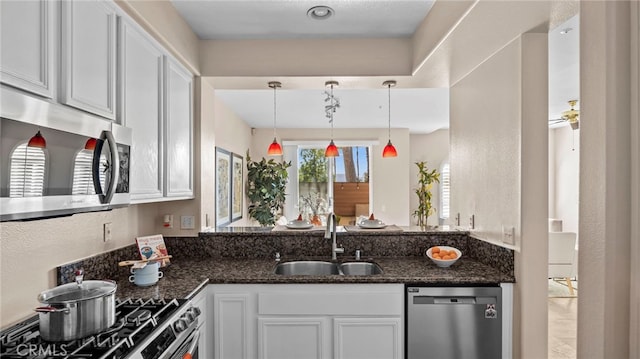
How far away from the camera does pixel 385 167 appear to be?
713 cm

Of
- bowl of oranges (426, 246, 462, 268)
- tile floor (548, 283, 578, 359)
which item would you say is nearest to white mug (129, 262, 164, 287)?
bowl of oranges (426, 246, 462, 268)

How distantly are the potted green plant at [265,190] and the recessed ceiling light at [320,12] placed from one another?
12.6 ft

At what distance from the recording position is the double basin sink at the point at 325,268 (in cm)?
262

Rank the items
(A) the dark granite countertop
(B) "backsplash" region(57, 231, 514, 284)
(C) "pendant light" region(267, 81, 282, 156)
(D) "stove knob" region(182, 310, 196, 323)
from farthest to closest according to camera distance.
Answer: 1. (C) "pendant light" region(267, 81, 282, 156)
2. (B) "backsplash" region(57, 231, 514, 284)
3. (A) the dark granite countertop
4. (D) "stove knob" region(182, 310, 196, 323)

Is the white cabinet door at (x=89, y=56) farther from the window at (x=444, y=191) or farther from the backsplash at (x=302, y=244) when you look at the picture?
the window at (x=444, y=191)

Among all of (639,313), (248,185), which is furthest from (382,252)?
(248,185)

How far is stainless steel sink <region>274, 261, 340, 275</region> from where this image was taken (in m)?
2.65

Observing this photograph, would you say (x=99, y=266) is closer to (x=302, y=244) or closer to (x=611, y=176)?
(x=302, y=244)

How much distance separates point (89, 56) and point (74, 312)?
3.22ft

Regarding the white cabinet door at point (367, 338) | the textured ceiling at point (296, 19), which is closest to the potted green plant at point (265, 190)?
the textured ceiling at point (296, 19)

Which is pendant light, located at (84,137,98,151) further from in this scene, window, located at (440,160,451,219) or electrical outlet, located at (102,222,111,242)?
window, located at (440,160,451,219)

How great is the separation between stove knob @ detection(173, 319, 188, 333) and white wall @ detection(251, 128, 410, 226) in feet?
17.9

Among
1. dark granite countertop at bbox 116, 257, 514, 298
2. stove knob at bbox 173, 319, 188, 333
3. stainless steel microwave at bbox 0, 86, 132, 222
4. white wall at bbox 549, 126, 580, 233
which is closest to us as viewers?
stainless steel microwave at bbox 0, 86, 132, 222

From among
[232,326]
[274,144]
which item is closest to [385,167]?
[274,144]
